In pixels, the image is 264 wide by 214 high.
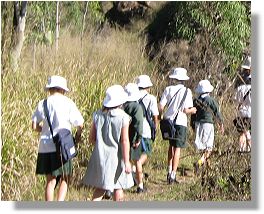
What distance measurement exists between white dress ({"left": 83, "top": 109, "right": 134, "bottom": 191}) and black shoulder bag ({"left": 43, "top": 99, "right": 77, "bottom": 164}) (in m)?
0.29

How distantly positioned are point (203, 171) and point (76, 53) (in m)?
3.15

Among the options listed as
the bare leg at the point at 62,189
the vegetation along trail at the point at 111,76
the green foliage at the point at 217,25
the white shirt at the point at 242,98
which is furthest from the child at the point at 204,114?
the green foliage at the point at 217,25

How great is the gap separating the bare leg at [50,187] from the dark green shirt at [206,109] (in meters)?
2.57

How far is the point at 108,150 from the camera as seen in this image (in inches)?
265

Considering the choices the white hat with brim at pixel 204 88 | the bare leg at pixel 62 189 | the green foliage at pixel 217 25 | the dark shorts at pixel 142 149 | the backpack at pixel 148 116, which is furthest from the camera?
the green foliage at pixel 217 25

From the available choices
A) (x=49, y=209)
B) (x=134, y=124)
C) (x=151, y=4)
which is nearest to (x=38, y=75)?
(x=134, y=124)

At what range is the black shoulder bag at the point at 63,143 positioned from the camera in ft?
21.7

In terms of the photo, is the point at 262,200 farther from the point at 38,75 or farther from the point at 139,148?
the point at 38,75

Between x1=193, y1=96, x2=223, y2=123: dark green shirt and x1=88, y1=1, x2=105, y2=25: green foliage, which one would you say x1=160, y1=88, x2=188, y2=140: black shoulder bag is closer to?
x1=193, y1=96, x2=223, y2=123: dark green shirt

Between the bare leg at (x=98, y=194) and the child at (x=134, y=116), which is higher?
the child at (x=134, y=116)

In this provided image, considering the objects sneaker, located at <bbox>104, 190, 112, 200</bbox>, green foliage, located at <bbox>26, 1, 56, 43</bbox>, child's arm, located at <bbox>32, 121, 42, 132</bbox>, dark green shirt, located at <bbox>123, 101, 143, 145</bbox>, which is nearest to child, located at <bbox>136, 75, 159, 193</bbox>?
dark green shirt, located at <bbox>123, 101, 143, 145</bbox>

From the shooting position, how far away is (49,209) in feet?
22.1

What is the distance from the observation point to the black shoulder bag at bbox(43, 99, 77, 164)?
6602 mm

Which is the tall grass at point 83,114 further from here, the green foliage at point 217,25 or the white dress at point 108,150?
the green foliage at point 217,25
